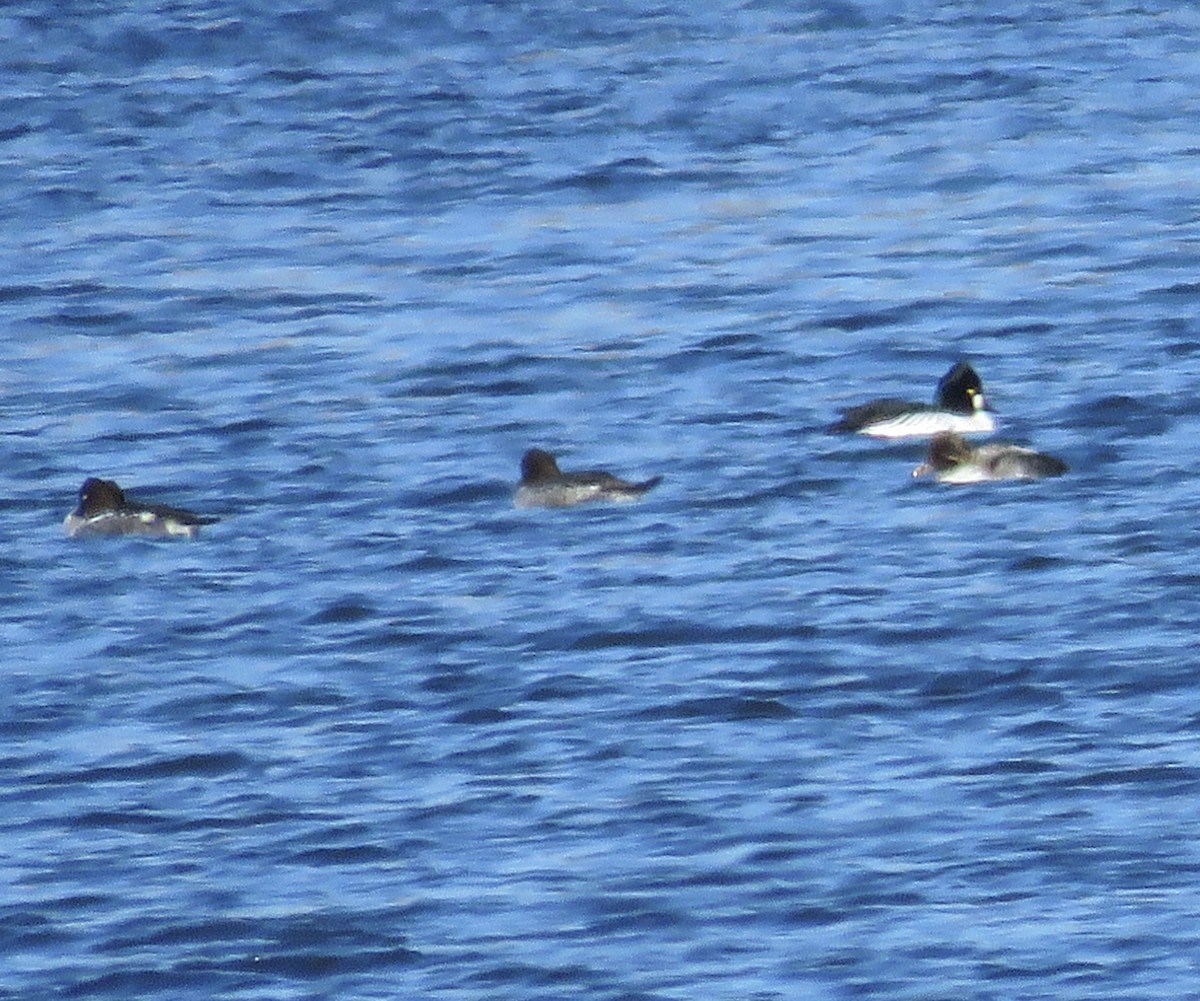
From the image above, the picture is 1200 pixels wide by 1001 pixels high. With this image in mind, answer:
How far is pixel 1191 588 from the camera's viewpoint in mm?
13930

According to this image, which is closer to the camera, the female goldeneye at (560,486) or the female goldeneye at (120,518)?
the female goldeneye at (120,518)

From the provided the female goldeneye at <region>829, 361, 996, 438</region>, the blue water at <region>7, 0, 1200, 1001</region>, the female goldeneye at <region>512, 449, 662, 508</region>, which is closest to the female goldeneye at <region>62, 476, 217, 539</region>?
the blue water at <region>7, 0, 1200, 1001</region>

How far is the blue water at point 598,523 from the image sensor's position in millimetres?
10859

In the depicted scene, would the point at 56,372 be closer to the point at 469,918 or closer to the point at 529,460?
the point at 529,460

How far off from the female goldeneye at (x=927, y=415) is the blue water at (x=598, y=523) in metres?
0.12

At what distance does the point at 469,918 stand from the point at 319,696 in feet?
8.02

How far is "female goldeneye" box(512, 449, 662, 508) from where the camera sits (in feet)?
51.1

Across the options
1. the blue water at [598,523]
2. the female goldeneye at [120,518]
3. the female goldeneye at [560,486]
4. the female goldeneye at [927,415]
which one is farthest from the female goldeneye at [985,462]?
the female goldeneye at [120,518]

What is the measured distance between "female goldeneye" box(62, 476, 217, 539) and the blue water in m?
0.10

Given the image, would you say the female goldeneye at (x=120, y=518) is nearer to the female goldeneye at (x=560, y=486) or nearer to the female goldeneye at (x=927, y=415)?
the female goldeneye at (x=560, y=486)

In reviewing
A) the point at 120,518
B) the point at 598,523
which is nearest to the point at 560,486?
the point at 598,523

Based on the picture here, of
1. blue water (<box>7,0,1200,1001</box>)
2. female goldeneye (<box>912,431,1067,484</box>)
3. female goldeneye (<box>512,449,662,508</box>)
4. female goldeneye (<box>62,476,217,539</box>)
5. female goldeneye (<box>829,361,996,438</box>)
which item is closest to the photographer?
blue water (<box>7,0,1200,1001</box>)

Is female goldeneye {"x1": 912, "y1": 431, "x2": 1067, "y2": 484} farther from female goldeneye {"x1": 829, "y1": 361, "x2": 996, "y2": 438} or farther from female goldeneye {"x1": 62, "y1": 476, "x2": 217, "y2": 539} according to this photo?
female goldeneye {"x1": 62, "y1": 476, "x2": 217, "y2": 539}

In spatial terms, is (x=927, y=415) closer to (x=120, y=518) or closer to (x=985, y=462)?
(x=985, y=462)
